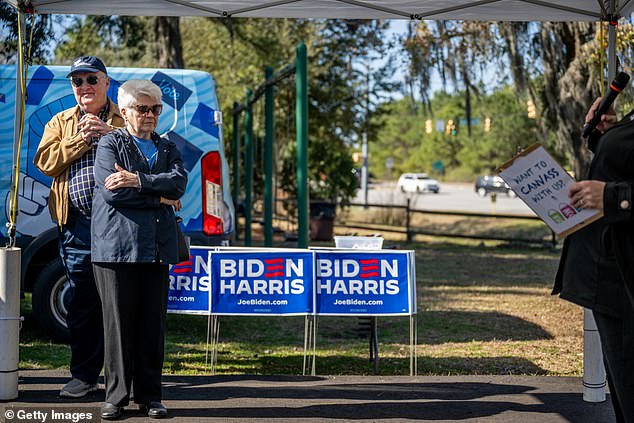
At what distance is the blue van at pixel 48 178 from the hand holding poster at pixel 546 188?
447cm

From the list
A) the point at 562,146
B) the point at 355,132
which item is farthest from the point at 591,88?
the point at 355,132

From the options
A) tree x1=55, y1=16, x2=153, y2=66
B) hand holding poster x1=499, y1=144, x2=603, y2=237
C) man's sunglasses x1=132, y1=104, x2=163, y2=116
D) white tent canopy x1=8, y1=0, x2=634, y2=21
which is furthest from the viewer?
tree x1=55, y1=16, x2=153, y2=66

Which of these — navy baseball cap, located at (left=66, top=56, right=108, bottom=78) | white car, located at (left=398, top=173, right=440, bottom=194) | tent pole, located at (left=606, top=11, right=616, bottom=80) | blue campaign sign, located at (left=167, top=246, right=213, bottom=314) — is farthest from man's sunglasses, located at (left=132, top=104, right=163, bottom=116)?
white car, located at (left=398, top=173, right=440, bottom=194)

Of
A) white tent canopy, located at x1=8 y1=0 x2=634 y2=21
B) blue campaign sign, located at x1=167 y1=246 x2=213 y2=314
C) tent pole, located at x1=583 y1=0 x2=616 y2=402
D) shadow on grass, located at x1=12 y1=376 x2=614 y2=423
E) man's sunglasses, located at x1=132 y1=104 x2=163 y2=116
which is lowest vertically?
shadow on grass, located at x1=12 y1=376 x2=614 y2=423

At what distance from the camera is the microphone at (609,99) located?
435 cm

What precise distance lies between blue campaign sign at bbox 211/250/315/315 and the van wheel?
5.53ft

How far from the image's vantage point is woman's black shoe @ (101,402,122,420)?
523 cm

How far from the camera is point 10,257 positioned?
226 inches

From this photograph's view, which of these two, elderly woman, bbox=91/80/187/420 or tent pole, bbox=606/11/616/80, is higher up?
tent pole, bbox=606/11/616/80

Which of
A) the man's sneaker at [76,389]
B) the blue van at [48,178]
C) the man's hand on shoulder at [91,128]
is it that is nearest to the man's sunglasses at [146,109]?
the man's hand on shoulder at [91,128]

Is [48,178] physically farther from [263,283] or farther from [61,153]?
[61,153]

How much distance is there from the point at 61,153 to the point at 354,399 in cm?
248

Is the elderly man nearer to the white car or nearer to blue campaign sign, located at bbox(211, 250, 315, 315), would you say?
blue campaign sign, located at bbox(211, 250, 315, 315)

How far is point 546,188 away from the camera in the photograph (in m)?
4.39
